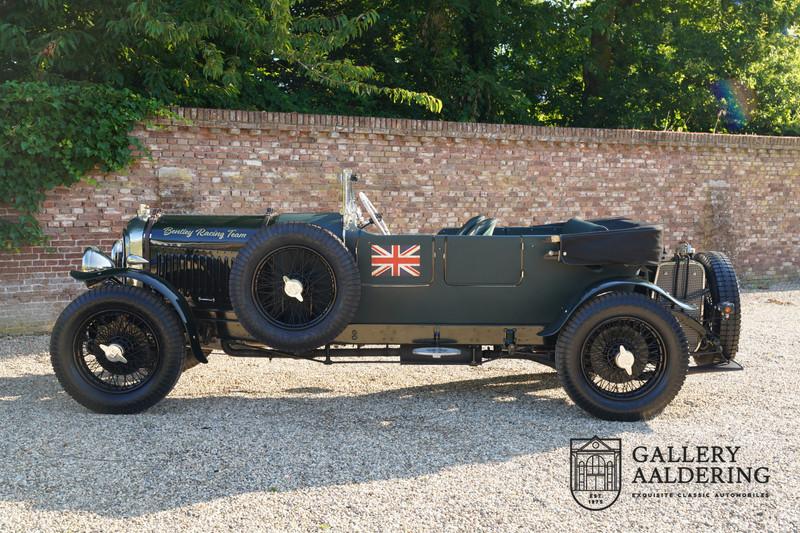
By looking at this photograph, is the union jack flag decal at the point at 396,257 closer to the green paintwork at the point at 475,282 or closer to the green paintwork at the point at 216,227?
the green paintwork at the point at 475,282

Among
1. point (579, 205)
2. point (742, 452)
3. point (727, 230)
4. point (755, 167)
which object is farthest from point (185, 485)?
point (755, 167)

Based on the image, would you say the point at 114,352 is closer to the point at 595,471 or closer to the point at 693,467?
the point at 595,471

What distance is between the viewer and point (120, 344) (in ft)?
15.4

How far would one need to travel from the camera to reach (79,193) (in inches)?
299

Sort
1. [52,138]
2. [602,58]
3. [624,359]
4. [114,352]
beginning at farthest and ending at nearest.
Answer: [602,58] → [52,138] → [114,352] → [624,359]

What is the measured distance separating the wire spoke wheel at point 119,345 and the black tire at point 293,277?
2.43 feet

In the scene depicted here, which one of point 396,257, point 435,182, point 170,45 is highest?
point 170,45

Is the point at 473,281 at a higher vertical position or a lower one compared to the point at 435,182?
lower

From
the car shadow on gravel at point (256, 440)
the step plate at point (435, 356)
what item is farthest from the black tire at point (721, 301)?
the step plate at point (435, 356)

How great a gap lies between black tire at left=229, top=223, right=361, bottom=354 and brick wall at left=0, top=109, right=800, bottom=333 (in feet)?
12.5

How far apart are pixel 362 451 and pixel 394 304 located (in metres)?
1.17

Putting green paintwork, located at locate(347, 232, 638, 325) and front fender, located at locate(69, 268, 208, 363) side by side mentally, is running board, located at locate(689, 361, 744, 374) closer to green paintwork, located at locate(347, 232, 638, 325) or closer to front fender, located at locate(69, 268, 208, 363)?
green paintwork, located at locate(347, 232, 638, 325)

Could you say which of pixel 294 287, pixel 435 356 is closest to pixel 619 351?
pixel 435 356

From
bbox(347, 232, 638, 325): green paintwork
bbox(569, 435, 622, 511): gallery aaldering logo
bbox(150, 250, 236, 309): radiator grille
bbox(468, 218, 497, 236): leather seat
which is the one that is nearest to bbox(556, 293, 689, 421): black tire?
bbox(347, 232, 638, 325): green paintwork
